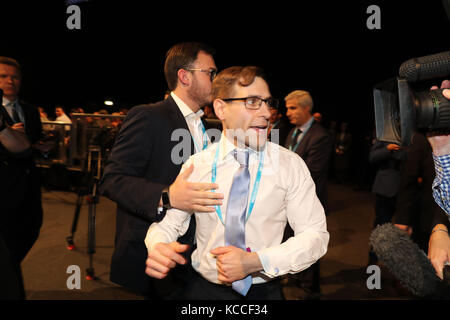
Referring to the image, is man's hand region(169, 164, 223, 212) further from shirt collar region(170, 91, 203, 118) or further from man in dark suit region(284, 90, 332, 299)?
man in dark suit region(284, 90, 332, 299)

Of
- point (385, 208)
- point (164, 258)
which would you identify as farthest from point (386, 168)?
point (164, 258)

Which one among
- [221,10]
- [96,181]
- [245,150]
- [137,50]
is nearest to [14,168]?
[96,181]

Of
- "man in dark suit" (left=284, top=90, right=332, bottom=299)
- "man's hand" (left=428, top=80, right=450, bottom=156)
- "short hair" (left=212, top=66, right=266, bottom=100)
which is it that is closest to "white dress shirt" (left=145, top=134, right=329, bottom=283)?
"short hair" (left=212, top=66, right=266, bottom=100)

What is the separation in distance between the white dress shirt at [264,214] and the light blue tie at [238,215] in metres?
0.06

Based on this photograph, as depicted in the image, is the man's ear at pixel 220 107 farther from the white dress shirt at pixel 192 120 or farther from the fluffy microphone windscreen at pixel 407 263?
the fluffy microphone windscreen at pixel 407 263

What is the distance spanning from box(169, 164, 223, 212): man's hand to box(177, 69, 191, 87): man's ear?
30.4 inches

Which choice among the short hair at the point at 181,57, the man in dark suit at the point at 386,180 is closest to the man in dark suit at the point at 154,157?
the short hair at the point at 181,57

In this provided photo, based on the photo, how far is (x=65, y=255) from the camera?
3.93m

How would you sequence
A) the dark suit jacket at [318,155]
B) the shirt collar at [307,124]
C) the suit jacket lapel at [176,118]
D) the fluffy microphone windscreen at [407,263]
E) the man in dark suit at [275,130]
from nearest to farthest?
1. the fluffy microphone windscreen at [407,263]
2. the suit jacket lapel at [176,118]
3. the man in dark suit at [275,130]
4. the dark suit jacket at [318,155]
5. the shirt collar at [307,124]

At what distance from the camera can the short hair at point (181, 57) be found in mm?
1843

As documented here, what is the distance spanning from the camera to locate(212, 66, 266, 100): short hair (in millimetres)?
Answer: 1375

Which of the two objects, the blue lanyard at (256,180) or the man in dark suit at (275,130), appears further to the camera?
the man in dark suit at (275,130)

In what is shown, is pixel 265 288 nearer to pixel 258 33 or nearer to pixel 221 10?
pixel 221 10

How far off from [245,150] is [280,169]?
17 cm
